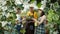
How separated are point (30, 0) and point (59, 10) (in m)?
0.29

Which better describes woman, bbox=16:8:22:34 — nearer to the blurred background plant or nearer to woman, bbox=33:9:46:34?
the blurred background plant

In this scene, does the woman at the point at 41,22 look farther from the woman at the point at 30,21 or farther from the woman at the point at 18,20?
the woman at the point at 18,20

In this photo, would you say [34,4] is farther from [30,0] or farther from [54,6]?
[54,6]

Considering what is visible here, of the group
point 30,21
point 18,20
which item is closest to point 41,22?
point 30,21

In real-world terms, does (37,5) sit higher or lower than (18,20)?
higher

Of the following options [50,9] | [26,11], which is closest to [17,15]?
[26,11]

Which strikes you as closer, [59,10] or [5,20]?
[59,10]

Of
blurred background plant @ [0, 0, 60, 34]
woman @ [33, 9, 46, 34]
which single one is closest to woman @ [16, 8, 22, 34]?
blurred background plant @ [0, 0, 60, 34]

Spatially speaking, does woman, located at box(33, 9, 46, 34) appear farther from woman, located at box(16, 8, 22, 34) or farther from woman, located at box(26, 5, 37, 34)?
woman, located at box(16, 8, 22, 34)

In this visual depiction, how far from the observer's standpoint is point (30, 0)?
1692 millimetres

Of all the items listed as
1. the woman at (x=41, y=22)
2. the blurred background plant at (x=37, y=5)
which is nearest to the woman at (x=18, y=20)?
the blurred background plant at (x=37, y=5)

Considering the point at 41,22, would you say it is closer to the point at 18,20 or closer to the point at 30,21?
the point at 30,21

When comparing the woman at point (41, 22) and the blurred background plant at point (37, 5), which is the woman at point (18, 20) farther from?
the woman at point (41, 22)

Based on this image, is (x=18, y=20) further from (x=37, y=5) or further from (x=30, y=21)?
(x=37, y=5)
